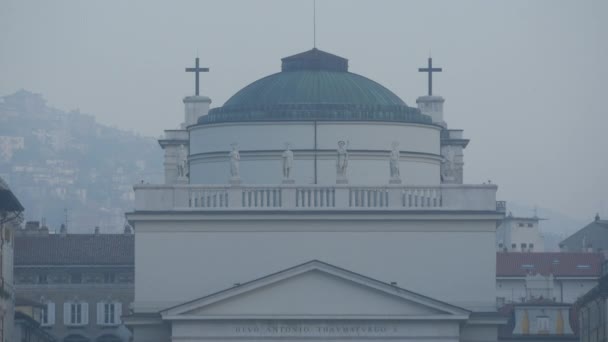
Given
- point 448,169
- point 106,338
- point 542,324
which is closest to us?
point 448,169

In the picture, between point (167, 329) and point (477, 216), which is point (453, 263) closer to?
point (477, 216)

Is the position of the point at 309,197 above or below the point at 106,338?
above

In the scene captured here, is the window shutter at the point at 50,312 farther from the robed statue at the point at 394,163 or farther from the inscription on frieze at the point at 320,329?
the inscription on frieze at the point at 320,329

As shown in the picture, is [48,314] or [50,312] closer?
[48,314]

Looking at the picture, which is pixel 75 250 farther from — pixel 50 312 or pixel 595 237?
pixel 595 237

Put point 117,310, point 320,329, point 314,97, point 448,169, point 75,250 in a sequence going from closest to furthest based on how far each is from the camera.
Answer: point 320,329
point 448,169
point 314,97
point 117,310
point 75,250

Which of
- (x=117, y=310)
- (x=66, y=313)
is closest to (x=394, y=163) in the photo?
(x=117, y=310)

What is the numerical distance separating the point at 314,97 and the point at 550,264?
191 ft

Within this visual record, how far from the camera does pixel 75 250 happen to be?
127688 millimetres

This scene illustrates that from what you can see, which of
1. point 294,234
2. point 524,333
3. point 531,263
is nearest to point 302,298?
point 294,234

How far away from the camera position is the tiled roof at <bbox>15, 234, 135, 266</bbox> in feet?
415

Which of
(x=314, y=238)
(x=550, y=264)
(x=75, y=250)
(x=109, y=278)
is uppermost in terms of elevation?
(x=75, y=250)

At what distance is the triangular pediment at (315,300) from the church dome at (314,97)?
29.2 feet

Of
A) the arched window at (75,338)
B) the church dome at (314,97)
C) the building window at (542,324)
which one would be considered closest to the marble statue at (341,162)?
the church dome at (314,97)
